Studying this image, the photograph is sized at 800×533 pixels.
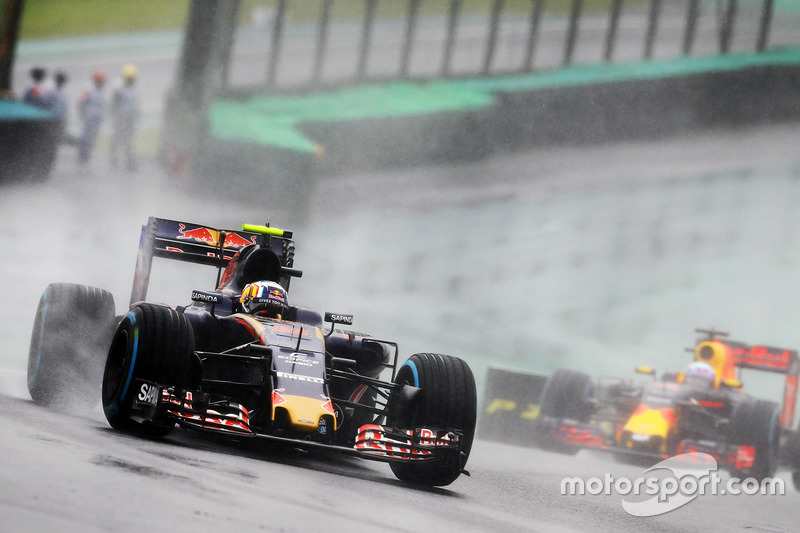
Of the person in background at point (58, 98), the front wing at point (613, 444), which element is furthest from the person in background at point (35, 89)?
the front wing at point (613, 444)

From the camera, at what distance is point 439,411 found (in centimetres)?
798

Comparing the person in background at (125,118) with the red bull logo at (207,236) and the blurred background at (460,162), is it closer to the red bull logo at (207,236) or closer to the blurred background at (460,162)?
the blurred background at (460,162)

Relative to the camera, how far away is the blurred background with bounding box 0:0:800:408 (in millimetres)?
18891

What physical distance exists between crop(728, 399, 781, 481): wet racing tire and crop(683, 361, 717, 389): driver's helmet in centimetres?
111

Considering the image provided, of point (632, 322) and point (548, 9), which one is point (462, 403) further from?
point (548, 9)

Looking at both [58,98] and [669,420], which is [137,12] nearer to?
[58,98]

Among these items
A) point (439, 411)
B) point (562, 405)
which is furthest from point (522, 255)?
point (439, 411)

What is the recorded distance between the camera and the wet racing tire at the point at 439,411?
26.1 feet

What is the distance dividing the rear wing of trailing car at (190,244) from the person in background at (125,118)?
8.87m

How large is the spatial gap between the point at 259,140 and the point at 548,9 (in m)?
8.02

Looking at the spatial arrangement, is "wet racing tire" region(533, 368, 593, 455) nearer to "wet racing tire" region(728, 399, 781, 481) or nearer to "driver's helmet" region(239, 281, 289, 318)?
"wet racing tire" region(728, 399, 781, 481)

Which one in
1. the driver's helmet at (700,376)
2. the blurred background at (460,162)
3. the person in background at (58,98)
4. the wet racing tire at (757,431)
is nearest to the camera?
the wet racing tire at (757,431)

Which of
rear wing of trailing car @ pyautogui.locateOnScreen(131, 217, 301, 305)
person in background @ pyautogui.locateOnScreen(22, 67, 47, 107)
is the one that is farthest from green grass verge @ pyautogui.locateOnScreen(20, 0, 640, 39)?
rear wing of trailing car @ pyautogui.locateOnScreen(131, 217, 301, 305)

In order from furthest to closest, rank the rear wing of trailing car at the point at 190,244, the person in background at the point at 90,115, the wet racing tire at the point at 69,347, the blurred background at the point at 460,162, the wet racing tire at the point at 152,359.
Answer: the blurred background at the point at 460,162 < the person in background at the point at 90,115 < the rear wing of trailing car at the point at 190,244 < the wet racing tire at the point at 69,347 < the wet racing tire at the point at 152,359
